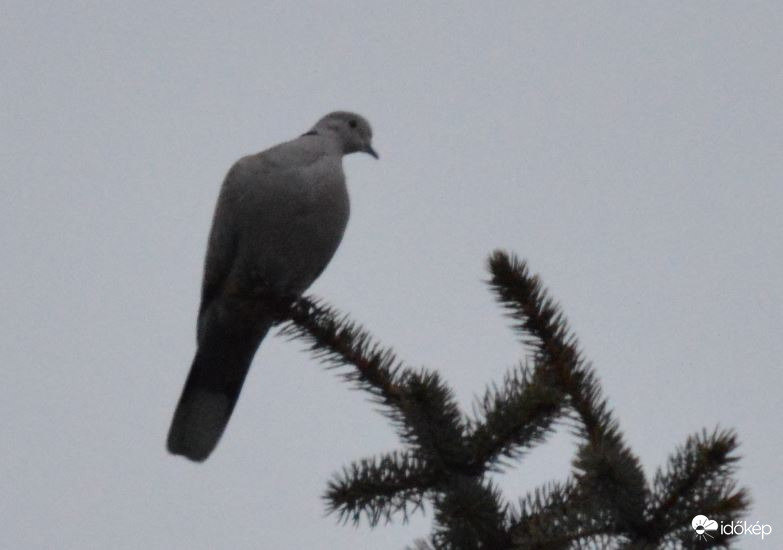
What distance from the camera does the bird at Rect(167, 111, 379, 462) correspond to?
185 inches

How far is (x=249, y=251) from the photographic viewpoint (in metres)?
4.77

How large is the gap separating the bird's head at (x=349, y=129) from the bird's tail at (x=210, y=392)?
1.27 m

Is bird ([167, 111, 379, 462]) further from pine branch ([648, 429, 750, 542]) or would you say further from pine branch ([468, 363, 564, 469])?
pine branch ([648, 429, 750, 542])

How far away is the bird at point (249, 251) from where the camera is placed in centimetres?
470

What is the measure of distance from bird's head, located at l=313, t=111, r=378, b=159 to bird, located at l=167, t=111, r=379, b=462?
548 mm

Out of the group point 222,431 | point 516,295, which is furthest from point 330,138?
point 516,295

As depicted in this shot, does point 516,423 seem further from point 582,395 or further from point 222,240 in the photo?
point 222,240

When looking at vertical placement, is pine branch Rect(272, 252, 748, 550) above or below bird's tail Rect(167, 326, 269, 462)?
below

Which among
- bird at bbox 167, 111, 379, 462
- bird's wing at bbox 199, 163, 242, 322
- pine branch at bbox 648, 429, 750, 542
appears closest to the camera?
pine branch at bbox 648, 429, 750, 542

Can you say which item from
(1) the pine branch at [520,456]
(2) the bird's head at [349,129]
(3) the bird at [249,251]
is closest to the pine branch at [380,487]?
(1) the pine branch at [520,456]

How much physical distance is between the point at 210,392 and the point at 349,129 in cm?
172

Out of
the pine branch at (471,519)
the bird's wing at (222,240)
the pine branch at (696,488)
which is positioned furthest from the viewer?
the bird's wing at (222,240)

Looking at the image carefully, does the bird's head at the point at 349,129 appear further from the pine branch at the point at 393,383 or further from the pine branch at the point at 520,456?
the pine branch at the point at 520,456

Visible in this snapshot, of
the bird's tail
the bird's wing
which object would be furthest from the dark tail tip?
the bird's wing
